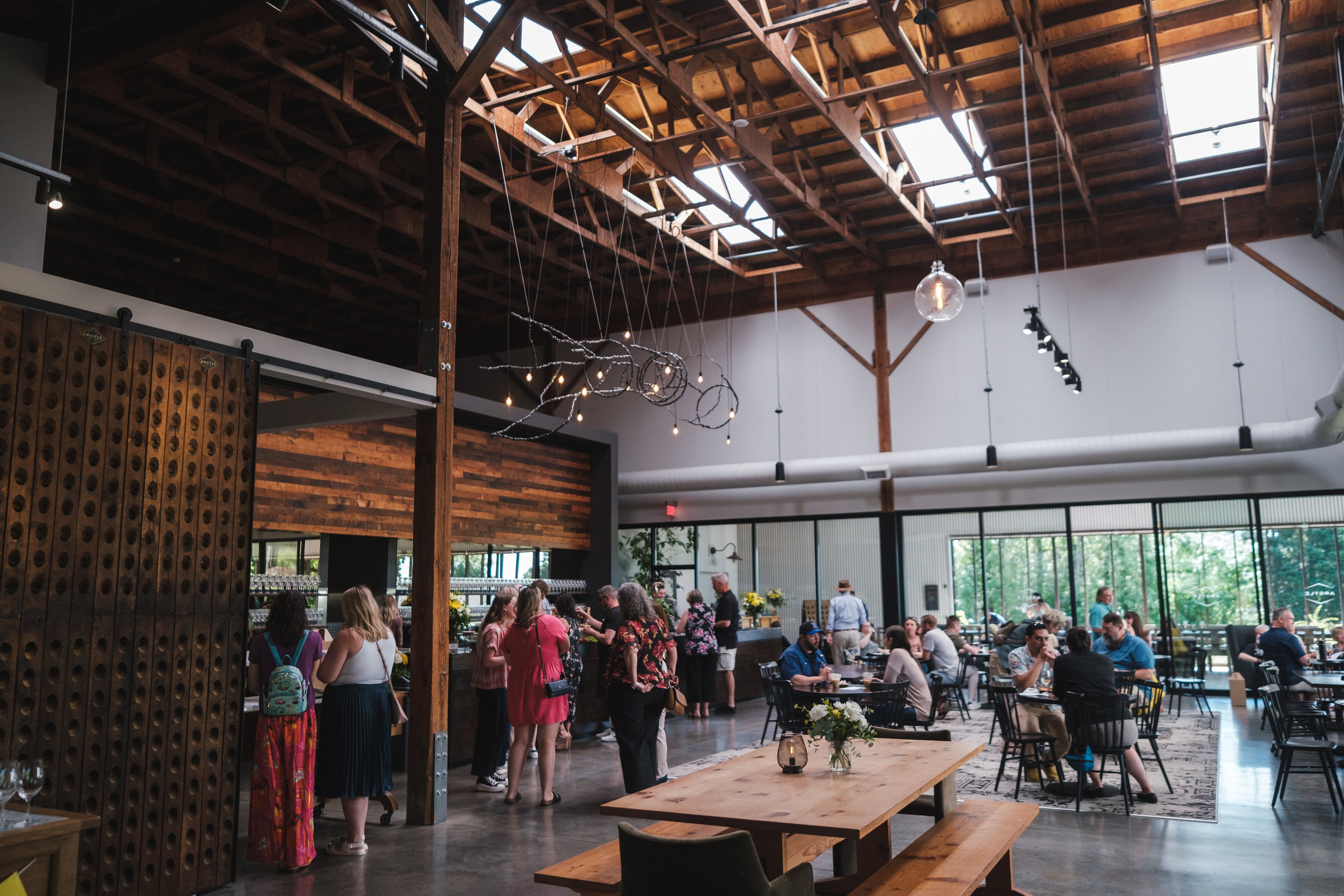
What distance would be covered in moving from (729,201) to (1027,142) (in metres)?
3.98

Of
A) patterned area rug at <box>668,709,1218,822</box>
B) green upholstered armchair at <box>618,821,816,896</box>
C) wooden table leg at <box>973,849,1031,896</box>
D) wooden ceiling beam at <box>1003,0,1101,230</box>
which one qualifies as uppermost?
wooden ceiling beam at <box>1003,0,1101,230</box>

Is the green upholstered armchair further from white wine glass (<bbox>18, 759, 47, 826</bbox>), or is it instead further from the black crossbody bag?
the black crossbody bag

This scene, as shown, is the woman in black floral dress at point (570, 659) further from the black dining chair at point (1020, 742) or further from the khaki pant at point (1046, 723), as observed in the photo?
the khaki pant at point (1046, 723)

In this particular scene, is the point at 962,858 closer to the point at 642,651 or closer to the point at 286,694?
the point at 642,651

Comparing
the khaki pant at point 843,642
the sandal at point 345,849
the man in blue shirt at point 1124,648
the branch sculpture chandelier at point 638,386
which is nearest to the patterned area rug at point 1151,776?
the man in blue shirt at point 1124,648

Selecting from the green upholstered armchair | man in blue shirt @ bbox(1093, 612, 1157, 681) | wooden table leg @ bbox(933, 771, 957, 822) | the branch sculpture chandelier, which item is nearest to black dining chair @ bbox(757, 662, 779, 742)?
man in blue shirt @ bbox(1093, 612, 1157, 681)

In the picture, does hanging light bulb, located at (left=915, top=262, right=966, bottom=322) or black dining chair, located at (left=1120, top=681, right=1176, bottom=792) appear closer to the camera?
hanging light bulb, located at (left=915, top=262, right=966, bottom=322)

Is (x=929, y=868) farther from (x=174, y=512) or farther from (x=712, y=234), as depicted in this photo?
(x=712, y=234)

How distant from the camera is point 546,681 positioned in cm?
672

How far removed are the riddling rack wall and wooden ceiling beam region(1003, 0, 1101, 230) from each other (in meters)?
7.18

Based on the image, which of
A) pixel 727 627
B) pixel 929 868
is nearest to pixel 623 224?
pixel 727 627

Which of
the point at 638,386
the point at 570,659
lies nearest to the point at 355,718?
the point at 570,659

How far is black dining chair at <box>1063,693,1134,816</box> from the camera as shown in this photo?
654cm

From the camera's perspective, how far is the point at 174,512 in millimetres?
4879
